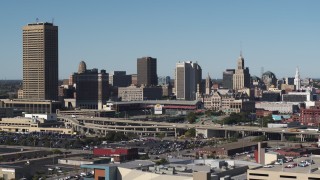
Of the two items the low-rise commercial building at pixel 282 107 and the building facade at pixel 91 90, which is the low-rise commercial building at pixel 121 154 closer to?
the building facade at pixel 91 90

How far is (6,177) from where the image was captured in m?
48.7

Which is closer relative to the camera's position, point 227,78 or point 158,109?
point 158,109

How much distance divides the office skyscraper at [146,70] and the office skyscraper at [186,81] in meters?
19.1

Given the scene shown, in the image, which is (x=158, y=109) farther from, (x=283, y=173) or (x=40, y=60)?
(x=283, y=173)

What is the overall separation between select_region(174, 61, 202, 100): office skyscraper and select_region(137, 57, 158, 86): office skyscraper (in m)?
19.1

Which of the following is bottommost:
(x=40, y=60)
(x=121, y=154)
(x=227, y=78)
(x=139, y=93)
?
(x=121, y=154)

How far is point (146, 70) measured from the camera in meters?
183

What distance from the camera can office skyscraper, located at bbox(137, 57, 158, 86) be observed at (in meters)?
182

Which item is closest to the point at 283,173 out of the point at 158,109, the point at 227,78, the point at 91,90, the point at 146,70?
the point at 158,109

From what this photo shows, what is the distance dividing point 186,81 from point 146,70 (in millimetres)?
23549

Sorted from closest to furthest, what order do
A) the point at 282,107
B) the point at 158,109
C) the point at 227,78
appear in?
the point at 158,109
the point at 282,107
the point at 227,78

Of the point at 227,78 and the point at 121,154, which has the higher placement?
the point at 227,78

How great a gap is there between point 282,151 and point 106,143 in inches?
979

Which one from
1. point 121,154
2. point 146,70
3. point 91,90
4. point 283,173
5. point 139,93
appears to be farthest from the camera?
point 146,70
